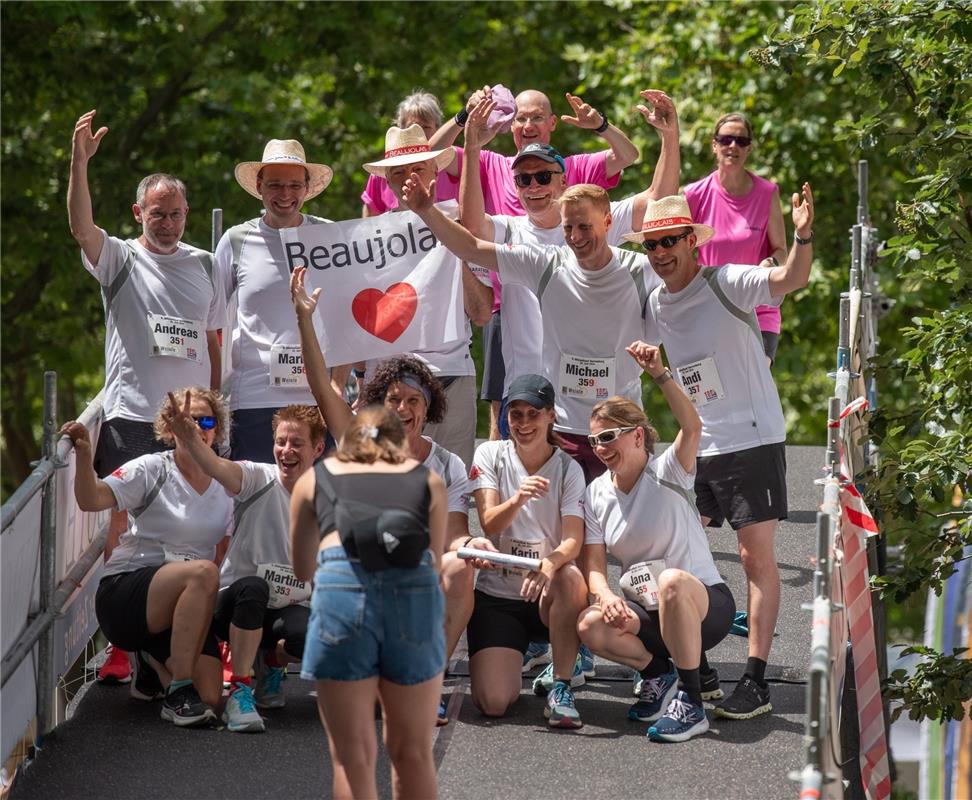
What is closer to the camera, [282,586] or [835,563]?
[835,563]

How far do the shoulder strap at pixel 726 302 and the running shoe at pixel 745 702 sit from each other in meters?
1.40

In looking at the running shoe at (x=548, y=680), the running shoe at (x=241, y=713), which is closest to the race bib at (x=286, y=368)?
the running shoe at (x=241, y=713)

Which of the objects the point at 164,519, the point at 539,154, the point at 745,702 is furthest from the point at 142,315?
the point at 745,702

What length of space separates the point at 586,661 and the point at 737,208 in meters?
2.44

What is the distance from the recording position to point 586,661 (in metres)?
7.12

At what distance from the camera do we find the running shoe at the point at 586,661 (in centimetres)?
708

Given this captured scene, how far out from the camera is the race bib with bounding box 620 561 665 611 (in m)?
A: 6.56

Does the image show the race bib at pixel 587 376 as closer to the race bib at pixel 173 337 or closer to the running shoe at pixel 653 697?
the running shoe at pixel 653 697

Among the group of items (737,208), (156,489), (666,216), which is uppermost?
(737,208)

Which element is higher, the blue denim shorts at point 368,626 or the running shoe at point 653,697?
the blue denim shorts at point 368,626

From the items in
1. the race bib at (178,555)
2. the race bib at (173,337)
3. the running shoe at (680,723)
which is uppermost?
the race bib at (173,337)

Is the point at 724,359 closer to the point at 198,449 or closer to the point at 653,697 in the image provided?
the point at 653,697

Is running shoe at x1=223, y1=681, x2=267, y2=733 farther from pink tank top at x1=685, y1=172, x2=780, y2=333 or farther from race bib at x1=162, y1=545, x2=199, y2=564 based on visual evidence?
pink tank top at x1=685, y1=172, x2=780, y2=333

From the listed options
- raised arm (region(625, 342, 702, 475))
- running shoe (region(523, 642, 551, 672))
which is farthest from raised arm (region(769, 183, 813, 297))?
running shoe (region(523, 642, 551, 672))
